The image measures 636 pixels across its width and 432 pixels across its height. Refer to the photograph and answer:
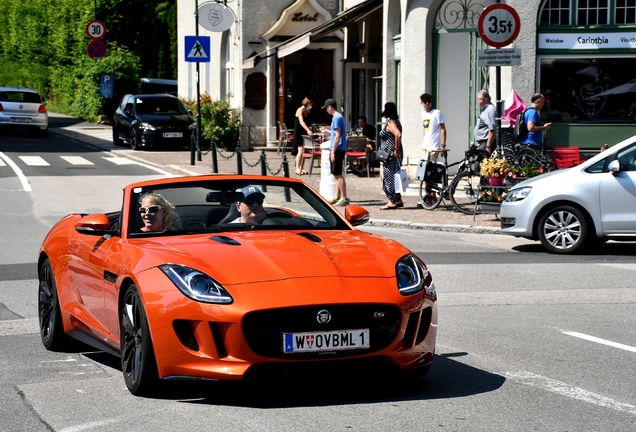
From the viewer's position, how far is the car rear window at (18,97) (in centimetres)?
3947

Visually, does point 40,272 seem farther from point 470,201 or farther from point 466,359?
point 470,201

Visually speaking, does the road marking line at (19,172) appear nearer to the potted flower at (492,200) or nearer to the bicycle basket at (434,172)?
the bicycle basket at (434,172)

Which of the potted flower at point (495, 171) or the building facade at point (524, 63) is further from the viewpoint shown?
the building facade at point (524, 63)

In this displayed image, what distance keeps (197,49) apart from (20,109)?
42.9 ft

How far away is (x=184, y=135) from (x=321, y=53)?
4783 millimetres

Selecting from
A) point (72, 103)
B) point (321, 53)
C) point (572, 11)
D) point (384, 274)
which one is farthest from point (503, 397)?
point (72, 103)

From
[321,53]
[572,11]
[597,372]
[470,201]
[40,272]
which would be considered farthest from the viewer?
[321,53]

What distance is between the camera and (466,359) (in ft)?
25.8

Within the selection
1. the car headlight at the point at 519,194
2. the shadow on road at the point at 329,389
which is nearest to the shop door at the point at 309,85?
the car headlight at the point at 519,194

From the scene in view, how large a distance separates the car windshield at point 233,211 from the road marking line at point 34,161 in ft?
71.9

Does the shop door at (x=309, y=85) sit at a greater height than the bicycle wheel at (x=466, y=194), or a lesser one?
greater

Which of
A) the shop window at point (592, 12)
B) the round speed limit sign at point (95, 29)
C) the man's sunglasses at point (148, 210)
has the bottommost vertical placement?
the man's sunglasses at point (148, 210)

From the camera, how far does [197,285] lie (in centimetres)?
→ 634

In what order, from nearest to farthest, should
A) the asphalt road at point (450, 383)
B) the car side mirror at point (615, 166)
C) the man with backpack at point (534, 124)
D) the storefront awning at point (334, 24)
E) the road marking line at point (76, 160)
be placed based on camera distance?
the asphalt road at point (450, 383), the car side mirror at point (615, 166), the man with backpack at point (534, 124), the storefront awning at point (334, 24), the road marking line at point (76, 160)
